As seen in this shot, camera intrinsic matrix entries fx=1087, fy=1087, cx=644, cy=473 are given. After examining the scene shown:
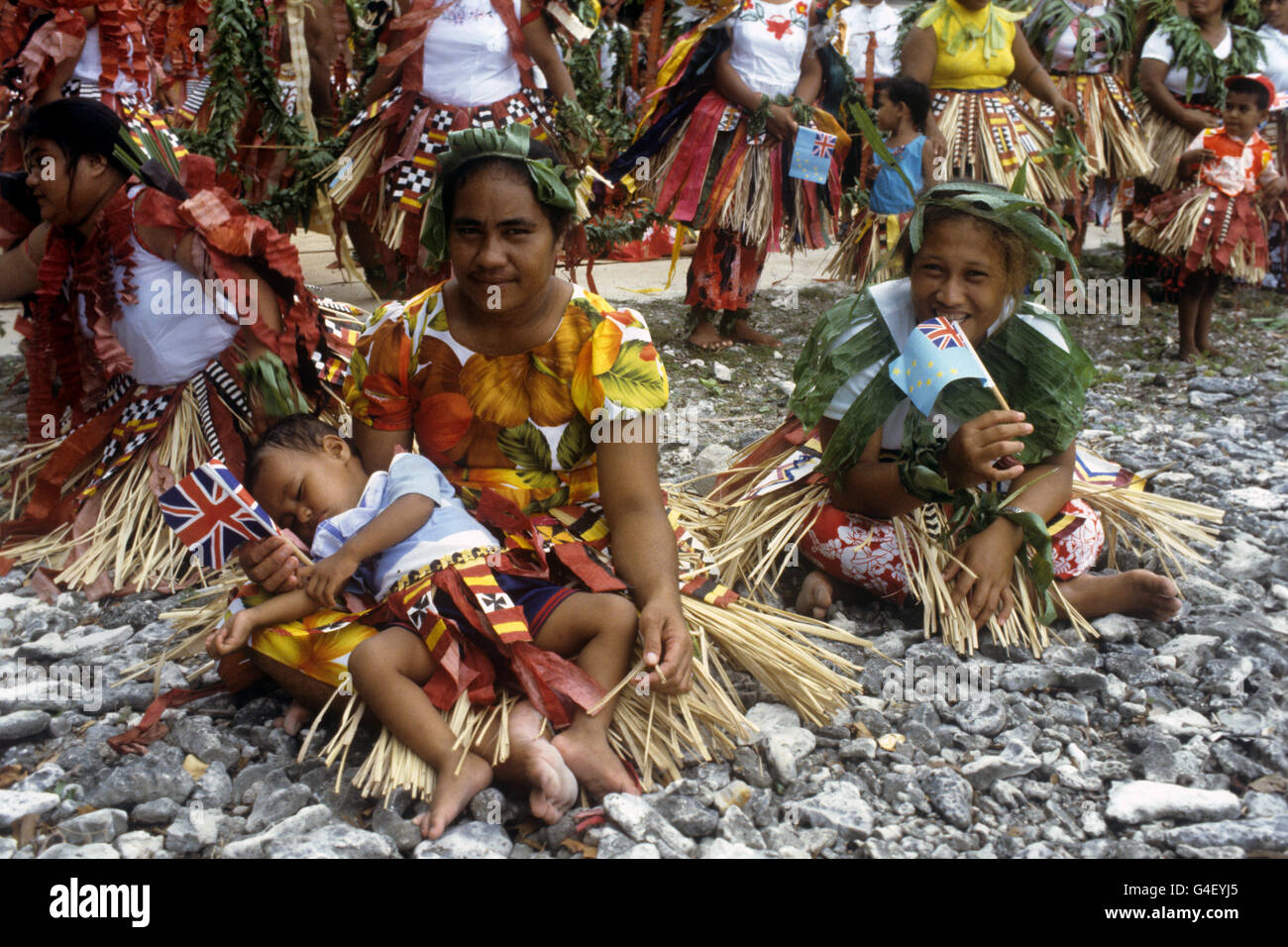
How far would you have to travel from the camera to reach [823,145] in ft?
15.1

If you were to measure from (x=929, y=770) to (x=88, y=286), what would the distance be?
234 cm

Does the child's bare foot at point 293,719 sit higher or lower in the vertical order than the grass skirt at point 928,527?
lower

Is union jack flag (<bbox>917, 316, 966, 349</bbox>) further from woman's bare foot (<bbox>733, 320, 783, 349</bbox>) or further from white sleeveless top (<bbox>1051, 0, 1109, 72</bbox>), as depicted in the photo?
white sleeveless top (<bbox>1051, 0, 1109, 72</bbox>)

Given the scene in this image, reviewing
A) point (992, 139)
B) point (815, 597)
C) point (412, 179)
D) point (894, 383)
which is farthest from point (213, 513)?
point (992, 139)

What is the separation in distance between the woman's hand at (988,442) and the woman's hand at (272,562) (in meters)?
1.32

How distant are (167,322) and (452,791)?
167 cm

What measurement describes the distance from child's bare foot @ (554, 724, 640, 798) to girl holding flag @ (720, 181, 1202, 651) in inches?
32.7

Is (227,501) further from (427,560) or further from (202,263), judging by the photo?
(202,263)

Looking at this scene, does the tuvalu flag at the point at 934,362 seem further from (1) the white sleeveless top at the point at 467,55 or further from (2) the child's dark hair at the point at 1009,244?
(1) the white sleeveless top at the point at 467,55

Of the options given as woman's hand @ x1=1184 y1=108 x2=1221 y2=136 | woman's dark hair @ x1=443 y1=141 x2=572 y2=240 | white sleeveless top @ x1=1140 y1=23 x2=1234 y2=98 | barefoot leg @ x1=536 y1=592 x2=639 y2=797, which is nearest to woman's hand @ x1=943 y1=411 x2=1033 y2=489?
barefoot leg @ x1=536 y1=592 x2=639 y2=797

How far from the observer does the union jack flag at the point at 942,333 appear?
225cm

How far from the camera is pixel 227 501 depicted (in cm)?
194

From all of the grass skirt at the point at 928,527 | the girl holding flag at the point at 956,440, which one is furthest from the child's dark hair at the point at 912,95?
the girl holding flag at the point at 956,440

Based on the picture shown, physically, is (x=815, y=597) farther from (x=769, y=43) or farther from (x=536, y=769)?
(x=769, y=43)
